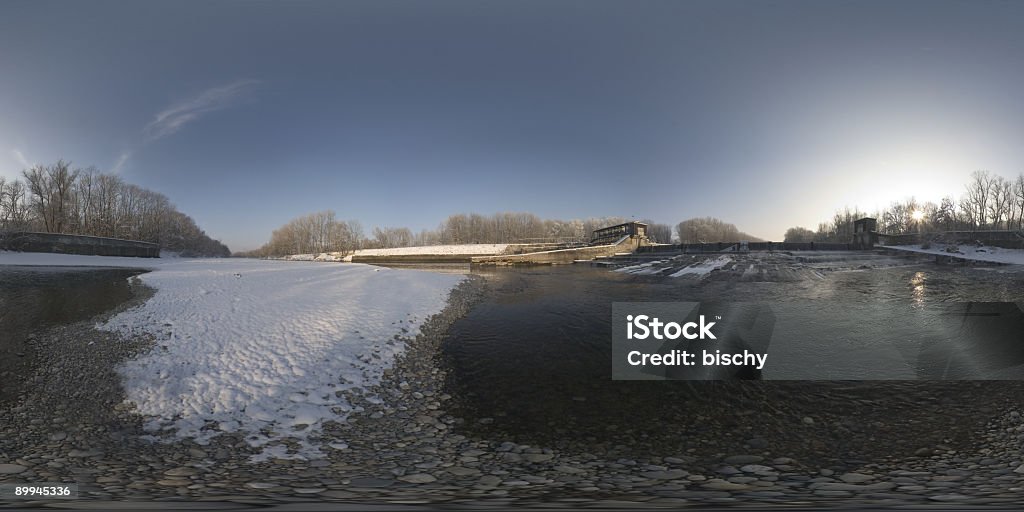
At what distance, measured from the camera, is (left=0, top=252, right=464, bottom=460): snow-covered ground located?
489cm

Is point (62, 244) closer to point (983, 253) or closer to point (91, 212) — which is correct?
point (91, 212)

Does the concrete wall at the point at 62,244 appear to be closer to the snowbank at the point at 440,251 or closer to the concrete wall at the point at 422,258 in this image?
the concrete wall at the point at 422,258

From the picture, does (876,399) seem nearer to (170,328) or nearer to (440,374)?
(440,374)

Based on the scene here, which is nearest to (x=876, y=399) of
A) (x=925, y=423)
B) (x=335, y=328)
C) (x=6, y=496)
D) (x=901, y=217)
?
(x=925, y=423)

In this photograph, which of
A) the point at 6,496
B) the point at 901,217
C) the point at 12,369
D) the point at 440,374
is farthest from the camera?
the point at 901,217

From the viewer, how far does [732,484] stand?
10.0 feet

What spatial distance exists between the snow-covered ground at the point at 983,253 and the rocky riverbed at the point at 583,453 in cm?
3070

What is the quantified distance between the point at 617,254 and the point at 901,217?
2207 inches

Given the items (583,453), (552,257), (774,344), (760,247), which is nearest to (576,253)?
(552,257)

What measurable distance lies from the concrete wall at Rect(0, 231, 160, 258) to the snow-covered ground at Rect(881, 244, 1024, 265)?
60.4m

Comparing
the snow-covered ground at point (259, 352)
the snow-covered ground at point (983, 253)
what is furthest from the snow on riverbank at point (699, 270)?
the snow-covered ground at point (259, 352)

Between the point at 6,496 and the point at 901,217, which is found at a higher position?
the point at 901,217

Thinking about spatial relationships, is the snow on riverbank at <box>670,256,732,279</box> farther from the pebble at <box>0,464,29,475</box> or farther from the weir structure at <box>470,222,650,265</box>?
the pebble at <box>0,464,29,475</box>
